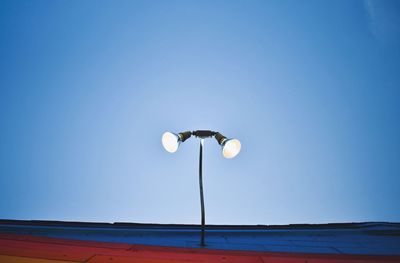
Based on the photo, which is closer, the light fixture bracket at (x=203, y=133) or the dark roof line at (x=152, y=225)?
the light fixture bracket at (x=203, y=133)

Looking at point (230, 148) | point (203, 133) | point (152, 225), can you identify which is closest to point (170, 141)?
point (203, 133)

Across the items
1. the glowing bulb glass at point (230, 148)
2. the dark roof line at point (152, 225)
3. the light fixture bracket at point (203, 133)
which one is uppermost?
the light fixture bracket at point (203, 133)

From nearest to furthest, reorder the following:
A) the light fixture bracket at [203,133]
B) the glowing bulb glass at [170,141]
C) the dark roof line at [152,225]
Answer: the glowing bulb glass at [170,141]
the light fixture bracket at [203,133]
the dark roof line at [152,225]

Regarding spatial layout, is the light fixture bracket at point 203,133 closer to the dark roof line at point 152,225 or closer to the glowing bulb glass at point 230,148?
the glowing bulb glass at point 230,148

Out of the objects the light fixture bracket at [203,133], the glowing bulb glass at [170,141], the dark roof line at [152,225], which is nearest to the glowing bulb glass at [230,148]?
the light fixture bracket at [203,133]

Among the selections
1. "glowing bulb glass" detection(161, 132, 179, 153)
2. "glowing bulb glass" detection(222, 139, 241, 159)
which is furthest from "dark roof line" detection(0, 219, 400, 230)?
"glowing bulb glass" detection(161, 132, 179, 153)

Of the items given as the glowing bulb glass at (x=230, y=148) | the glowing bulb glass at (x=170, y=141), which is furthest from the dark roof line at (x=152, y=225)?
the glowing bulb glass at (x=170, y=141)

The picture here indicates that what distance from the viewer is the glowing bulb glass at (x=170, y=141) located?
378cm

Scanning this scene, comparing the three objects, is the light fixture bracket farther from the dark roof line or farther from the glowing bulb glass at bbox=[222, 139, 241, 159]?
the dark roof line

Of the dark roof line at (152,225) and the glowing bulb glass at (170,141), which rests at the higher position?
the glowing bulb glass at (170,141)

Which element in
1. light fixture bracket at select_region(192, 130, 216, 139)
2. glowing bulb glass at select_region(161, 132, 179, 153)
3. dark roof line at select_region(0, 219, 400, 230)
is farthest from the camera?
dark roof line at select_region(0, 219, 400, 230)

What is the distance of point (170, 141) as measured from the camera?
3.78 m

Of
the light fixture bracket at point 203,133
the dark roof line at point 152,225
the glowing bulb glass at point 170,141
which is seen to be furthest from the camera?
the dark roof line at point 152,225

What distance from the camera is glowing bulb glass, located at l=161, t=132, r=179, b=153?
3.78m
